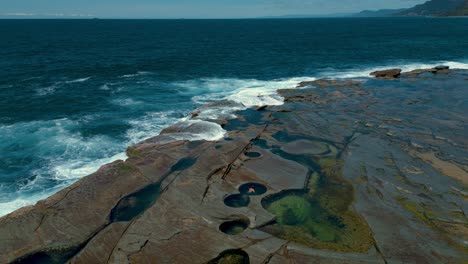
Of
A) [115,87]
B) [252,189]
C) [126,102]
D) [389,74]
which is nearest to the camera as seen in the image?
[252,189]

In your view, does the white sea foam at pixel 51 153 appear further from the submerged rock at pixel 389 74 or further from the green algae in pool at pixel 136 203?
the submerged rock at pixel 389 74

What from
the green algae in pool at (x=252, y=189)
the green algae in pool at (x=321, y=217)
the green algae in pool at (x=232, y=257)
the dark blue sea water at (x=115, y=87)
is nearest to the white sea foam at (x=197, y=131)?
the dark blue sea water at (x=115, y=87)

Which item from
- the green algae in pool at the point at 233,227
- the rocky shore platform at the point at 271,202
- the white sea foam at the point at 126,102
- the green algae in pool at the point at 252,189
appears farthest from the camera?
the white sea foam at the point at 126,102

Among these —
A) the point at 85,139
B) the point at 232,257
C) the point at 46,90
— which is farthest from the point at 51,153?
the point at 46,90

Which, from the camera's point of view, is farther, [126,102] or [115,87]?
[115,87]

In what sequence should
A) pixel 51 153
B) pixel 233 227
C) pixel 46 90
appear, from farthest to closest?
pixel 46 90
pixel 51 153
pixel 233 227

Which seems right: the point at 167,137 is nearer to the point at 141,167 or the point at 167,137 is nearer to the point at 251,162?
the point at 141,167

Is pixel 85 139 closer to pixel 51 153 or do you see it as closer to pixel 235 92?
pixel 51 153
